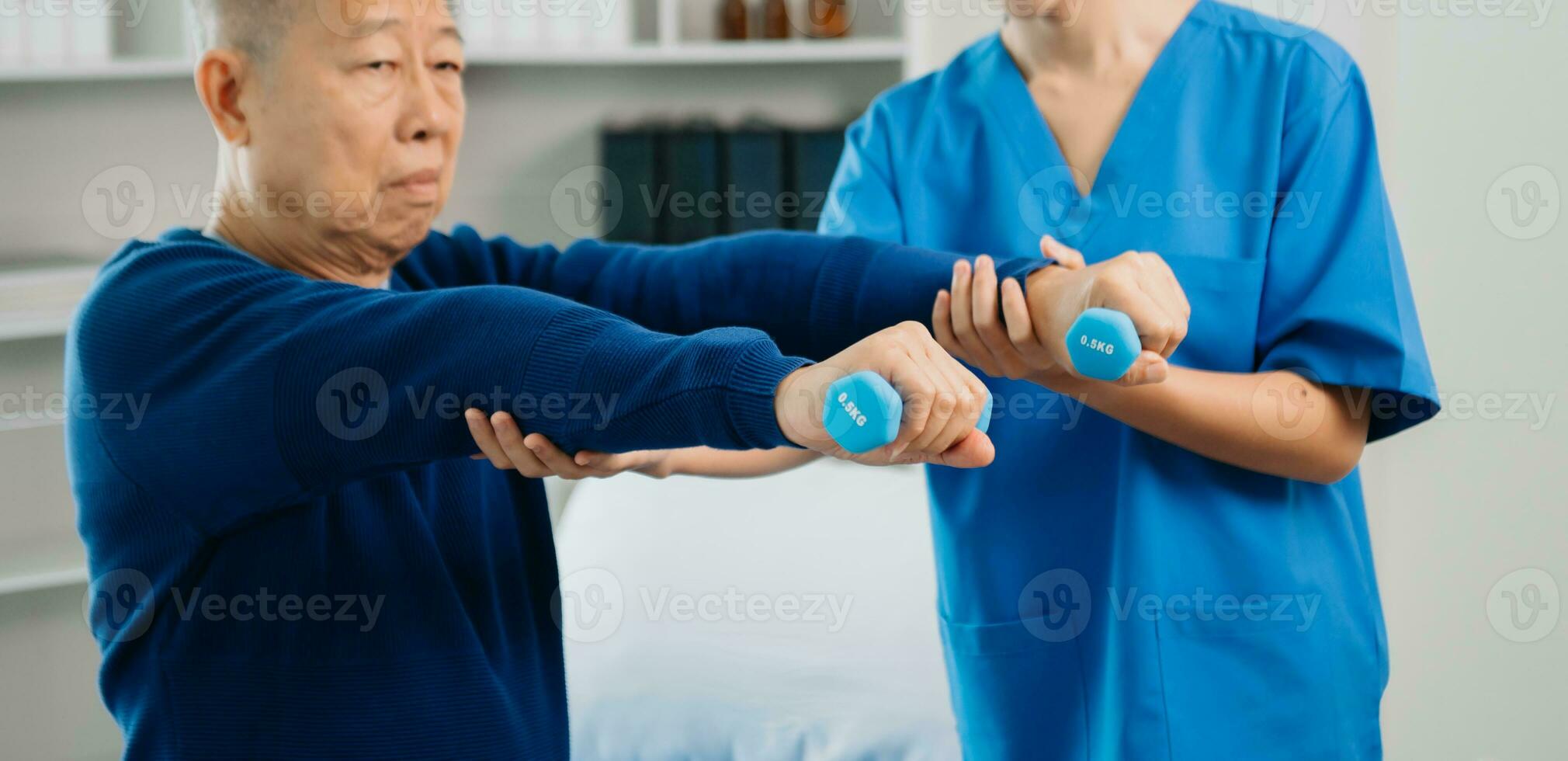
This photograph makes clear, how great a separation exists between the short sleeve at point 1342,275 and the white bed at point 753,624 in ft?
2.18

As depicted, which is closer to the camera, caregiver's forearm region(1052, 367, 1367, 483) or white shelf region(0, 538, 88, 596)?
caregiver's forearm region(1052, 367, 1367, 483)

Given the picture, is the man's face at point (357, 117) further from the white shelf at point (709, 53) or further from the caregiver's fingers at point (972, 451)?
the white shelf at point (709, 53)

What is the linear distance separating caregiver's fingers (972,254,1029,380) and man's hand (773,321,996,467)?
9.0 inches

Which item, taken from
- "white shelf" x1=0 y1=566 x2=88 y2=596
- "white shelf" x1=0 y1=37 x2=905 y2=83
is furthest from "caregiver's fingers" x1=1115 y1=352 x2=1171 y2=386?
"white shelf" x1=0 y1=566 x2=88 y2=596

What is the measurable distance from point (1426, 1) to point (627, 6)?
1.56 m

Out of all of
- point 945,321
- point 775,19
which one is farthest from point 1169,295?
point 775,19

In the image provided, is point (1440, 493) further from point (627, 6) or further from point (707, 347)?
point (627, 6)

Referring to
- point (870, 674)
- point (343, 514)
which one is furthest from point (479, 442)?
point (870, 674)

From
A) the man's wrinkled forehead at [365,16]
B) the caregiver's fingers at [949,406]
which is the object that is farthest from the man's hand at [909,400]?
the man's wrinkled forehead at [365,16]

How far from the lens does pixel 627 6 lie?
8.77ft

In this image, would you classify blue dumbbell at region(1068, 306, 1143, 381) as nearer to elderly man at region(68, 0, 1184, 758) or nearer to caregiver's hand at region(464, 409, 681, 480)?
elderly man at region(68, 0, 1184, 758)

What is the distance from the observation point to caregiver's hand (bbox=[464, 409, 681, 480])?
732 mm

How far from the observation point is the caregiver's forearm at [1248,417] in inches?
39.2

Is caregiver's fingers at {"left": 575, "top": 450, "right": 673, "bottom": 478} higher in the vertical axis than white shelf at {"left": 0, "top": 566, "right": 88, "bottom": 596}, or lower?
higher
